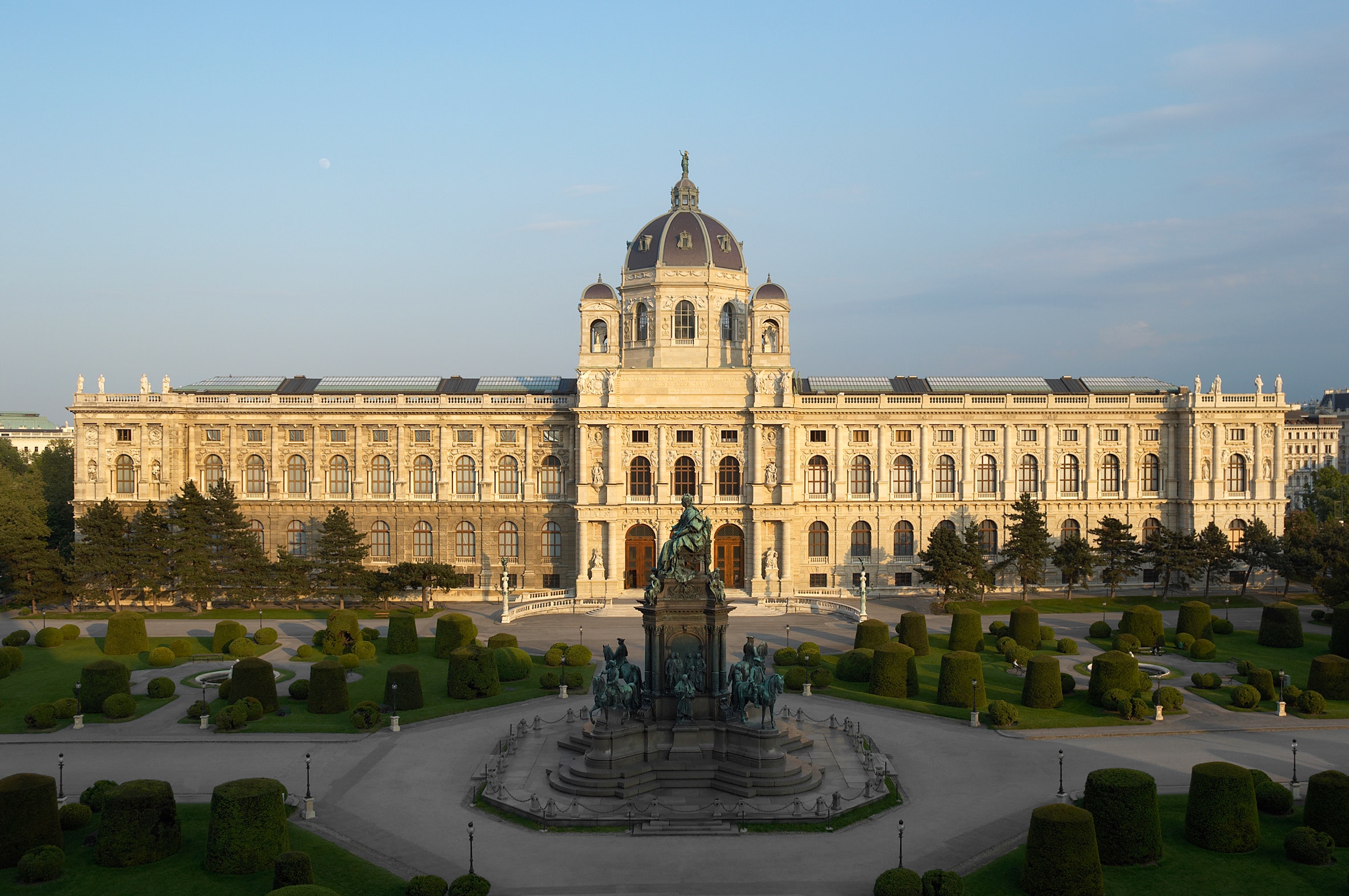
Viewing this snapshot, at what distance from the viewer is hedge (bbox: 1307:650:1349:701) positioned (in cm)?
4544

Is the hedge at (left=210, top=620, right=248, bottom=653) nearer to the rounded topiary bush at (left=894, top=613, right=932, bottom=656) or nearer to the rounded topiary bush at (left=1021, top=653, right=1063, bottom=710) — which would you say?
the rounded topiary bush at (left=894, top=613, right=932, bottom=656)

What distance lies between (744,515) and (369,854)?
50.0m

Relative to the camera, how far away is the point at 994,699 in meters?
45.9

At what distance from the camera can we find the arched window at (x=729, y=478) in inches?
3083

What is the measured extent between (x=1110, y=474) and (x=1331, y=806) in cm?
5457

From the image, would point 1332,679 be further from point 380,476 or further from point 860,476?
point 380,476

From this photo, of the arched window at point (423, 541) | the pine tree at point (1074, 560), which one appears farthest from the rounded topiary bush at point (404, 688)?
the pine tree at point (1074, 560)

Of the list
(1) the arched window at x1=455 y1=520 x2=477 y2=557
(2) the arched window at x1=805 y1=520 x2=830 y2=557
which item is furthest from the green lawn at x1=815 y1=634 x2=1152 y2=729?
(1) the arched window at x1=455 y1=520 x2=477 y2=557

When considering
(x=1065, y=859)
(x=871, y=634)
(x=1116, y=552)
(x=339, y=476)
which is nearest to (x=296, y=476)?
(x=339, y=476)

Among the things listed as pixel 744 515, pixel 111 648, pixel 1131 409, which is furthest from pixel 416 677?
pixel 1131 409

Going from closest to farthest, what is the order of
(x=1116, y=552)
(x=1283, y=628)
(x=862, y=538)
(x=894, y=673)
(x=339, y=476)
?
(x=894, y=673), (x=1283, y=628), (x=1116, y=552), (x=862, y=538), (x=339, y=476)

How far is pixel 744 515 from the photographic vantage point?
253 ft

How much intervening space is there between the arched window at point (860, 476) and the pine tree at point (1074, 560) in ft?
46.7

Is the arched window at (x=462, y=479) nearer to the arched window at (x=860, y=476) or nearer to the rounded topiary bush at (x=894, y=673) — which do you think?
the arched window at (x=860, y=476)
